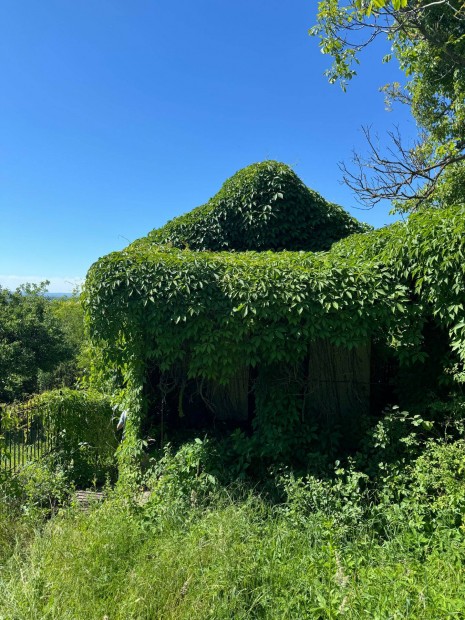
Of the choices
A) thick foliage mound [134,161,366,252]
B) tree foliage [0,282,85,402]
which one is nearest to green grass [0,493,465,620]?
thick foliage mound [134,161,366,252]

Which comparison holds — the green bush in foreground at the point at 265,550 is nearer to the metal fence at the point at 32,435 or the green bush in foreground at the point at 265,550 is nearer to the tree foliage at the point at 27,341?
the metal fence at the point at 32,435

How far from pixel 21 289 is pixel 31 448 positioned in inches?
584

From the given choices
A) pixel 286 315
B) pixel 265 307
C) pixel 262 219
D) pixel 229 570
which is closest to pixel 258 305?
pixel 265 307

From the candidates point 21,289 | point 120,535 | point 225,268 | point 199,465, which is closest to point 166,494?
point 199,465

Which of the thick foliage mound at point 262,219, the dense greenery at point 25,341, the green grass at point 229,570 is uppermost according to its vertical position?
the thick foliage mound at point 262,219

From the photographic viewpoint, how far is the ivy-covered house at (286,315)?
410 centimetres

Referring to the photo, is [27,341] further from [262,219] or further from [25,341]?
[262,219]

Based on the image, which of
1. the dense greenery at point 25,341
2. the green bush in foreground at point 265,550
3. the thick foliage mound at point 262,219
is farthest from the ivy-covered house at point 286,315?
the dense greenery at point 25,341

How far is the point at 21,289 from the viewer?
61.9 ft

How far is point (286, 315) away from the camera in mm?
4266

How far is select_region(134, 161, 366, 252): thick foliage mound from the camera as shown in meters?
8.19

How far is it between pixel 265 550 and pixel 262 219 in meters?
6.33

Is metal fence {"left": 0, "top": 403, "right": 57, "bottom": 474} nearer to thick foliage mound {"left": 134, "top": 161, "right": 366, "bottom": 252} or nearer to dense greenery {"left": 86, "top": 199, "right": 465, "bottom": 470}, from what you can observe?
dense greenery {"left": 86, "top": 199, "right": 465, "bottom": 470}

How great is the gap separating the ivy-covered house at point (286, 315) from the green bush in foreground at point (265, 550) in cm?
91
